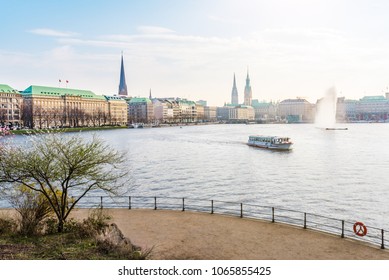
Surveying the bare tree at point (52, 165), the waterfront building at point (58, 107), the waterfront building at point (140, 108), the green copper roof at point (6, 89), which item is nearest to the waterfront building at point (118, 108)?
the waterfront building at point (140, 108)

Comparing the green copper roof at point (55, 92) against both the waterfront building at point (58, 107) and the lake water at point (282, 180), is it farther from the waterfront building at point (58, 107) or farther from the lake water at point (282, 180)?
the lake water at point (282, 180)

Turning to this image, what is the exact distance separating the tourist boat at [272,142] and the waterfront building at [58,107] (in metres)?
48.4

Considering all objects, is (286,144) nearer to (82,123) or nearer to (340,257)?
(340,257)

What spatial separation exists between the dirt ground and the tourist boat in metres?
39.3

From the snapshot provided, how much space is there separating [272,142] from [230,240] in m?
45.0

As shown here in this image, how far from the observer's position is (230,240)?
35.5 ft

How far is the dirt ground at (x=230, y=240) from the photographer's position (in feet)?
31.5

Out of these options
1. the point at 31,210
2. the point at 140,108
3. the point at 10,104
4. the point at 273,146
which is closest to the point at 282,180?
the point at 31,210

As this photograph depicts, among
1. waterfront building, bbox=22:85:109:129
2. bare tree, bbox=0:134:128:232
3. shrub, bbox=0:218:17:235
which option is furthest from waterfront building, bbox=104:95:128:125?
shrub, bbox=0:218:17:235

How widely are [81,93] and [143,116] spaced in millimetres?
40461

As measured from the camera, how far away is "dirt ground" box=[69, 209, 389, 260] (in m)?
9.61

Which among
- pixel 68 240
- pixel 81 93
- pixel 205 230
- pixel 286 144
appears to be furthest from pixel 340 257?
pixel 81 93

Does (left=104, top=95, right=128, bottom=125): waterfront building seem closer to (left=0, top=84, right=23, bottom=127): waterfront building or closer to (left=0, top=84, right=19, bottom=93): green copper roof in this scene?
(left=0, top=84, right=19, bottom=93): green copper roof

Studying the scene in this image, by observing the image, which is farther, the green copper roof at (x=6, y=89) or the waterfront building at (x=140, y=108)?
the waterfront building at (x=140, y=108)
